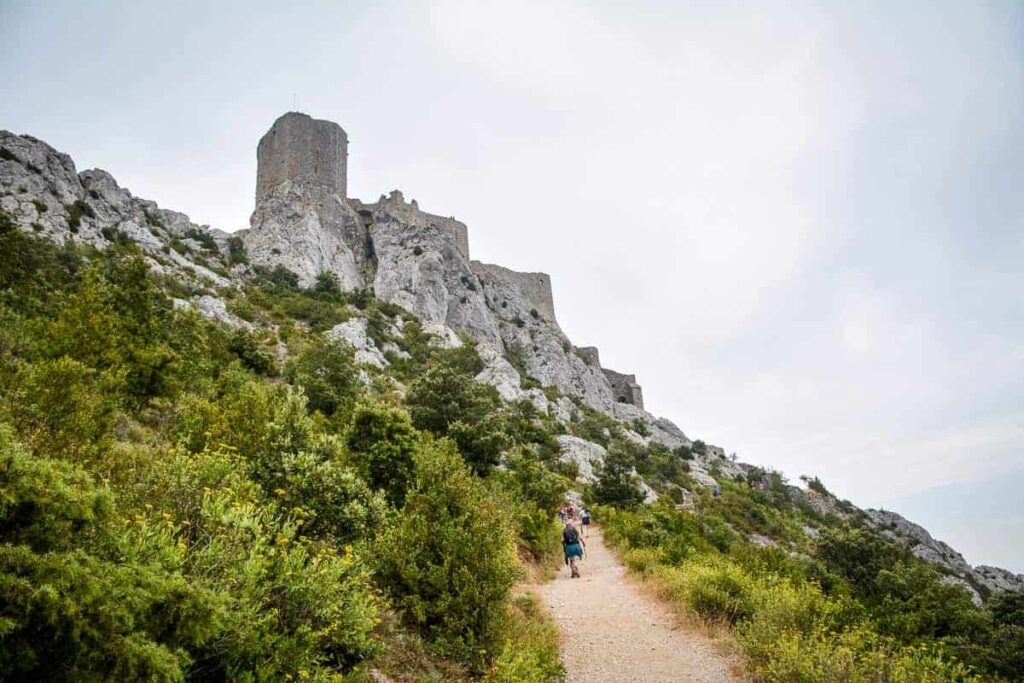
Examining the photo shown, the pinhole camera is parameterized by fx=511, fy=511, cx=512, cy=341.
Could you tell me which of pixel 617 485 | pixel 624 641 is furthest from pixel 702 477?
pixel 624 641

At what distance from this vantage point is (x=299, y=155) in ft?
147

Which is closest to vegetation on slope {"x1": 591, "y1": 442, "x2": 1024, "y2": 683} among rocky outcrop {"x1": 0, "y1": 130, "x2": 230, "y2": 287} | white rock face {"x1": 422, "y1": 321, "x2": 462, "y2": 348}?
white rock face {"x1": 422, "y1": 321, "x2": 462, "y2": 348}

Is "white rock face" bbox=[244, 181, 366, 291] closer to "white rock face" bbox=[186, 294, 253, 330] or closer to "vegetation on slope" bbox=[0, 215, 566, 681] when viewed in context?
"white rock face" bbox=[186, 294, 253, 330]

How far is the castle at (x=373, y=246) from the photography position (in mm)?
42969

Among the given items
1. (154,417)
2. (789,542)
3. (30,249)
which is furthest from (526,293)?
(154,417)

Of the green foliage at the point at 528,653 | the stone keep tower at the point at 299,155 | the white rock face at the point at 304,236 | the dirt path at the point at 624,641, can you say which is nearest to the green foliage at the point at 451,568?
the green foliage at the point at 528,653

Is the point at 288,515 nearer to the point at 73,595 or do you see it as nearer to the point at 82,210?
the point at 73,595

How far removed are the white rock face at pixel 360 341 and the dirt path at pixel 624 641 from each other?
21970 millimetres

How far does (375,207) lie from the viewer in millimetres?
51250

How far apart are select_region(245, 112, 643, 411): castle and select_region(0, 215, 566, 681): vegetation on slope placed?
2727 centimetres

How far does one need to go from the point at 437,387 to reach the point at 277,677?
15.3 metres

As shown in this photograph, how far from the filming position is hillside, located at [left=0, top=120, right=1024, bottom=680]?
2.41 metres

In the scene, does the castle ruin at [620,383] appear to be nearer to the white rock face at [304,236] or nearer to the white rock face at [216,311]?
the white rock face at [304,236]

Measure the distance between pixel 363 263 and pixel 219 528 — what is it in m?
46.7
